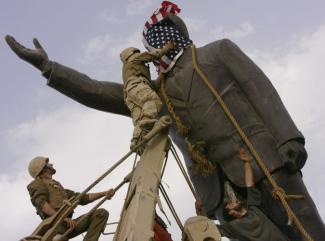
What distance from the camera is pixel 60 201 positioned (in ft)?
14.8

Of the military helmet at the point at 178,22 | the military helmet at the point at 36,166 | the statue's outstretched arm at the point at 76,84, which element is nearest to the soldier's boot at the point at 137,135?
the military helmet at the point at 36,166

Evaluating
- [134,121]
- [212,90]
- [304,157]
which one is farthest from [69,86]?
[304,157]

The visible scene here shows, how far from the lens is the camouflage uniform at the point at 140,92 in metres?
4.76

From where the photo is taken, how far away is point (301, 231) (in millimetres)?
4457

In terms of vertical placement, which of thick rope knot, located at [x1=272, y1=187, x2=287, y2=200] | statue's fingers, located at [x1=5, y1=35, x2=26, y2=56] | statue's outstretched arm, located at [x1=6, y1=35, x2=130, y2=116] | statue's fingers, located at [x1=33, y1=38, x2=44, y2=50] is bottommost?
thick rope knot, located at [x1=272, y1=187, x2=287, y2=200]

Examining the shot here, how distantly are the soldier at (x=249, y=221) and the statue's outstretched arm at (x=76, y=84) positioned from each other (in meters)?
1.31

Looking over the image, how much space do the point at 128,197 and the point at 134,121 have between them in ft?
2.76

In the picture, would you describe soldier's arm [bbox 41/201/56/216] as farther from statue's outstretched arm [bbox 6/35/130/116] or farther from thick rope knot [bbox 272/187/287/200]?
thick rope knot [bbox 272/187/287/200]

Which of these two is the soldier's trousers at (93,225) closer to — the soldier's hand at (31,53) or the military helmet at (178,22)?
the soldier's hand at (31,53)

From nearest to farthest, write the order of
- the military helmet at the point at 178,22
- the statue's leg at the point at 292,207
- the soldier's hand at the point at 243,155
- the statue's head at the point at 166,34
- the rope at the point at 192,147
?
1. the statue's leg at the point at 292,207
2. the soldier's hand at the point at 243,155
3. the rope at the point at 192,147
4. the statue's head at the point at 166,34
5. the military helmet at the point at 178,22

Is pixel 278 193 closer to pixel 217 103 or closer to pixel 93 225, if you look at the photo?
pixel 217 103

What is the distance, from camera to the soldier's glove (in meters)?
4.74

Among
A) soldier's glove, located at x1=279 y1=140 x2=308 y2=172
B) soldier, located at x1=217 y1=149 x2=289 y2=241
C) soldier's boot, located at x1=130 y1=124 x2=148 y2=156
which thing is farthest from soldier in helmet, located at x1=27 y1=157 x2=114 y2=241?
soldier's glove, located at x1=279 y1=140 x2=308 y2=172

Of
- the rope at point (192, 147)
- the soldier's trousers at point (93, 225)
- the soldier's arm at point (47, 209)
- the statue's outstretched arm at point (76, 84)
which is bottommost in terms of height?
the soldier's trousers at point (93, 225)
